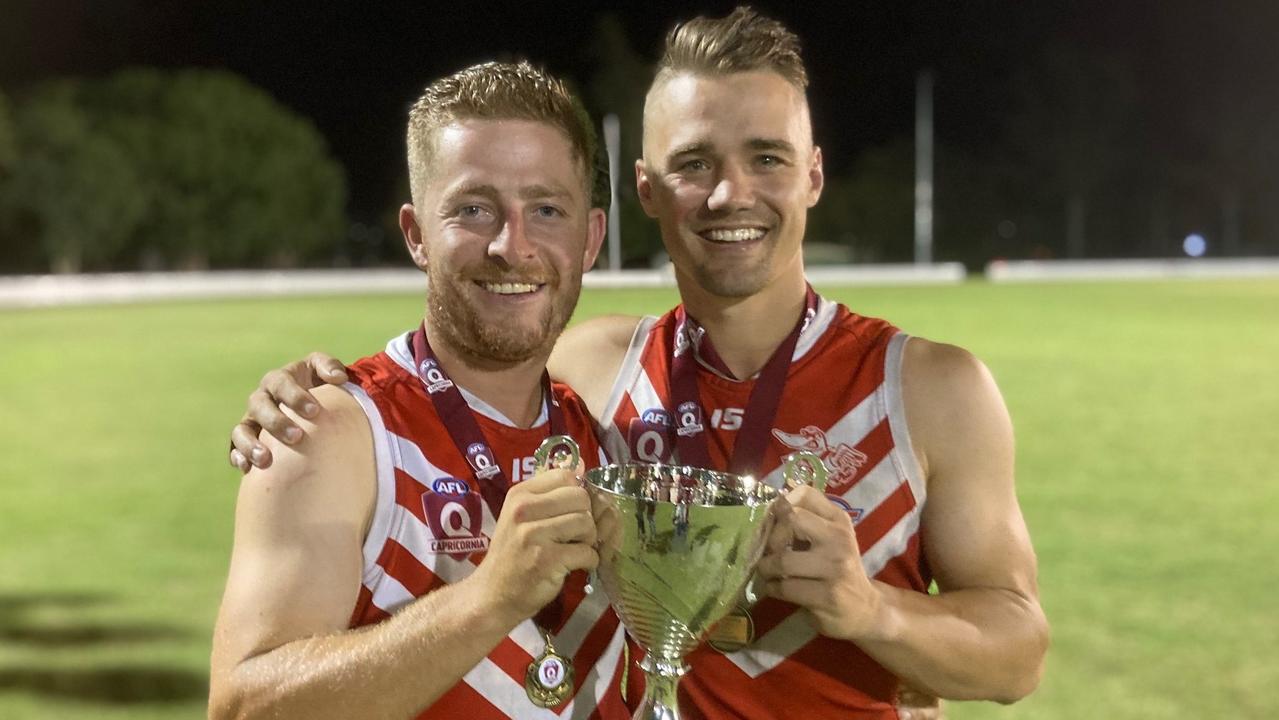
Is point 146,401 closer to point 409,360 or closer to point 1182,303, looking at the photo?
point 409,360

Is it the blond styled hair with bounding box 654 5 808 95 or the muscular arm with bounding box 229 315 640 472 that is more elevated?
the blond styled hair with bounding box 654 5 808 95

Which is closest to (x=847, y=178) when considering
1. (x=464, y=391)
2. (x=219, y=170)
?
(x=219, y=170)

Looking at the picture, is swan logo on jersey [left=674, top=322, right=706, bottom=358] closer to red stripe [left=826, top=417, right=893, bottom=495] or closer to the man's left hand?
red stripe [left=826, top=417, right=893, bottom=495]

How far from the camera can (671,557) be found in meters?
1.85

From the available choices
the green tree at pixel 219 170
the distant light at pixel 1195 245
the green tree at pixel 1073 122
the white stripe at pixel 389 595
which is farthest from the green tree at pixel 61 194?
the distant light at pixel 1195 245

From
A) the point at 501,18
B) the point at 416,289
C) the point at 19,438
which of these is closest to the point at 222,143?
the point at 501,18

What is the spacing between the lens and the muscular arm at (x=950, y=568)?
186cm

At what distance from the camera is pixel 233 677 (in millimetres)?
1967

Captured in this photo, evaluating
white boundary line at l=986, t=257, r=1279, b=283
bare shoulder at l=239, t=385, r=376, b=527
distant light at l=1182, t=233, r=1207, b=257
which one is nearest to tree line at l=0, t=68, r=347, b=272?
white boundary line at l=986, t=257, r=1279, b=283

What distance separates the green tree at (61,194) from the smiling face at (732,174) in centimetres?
4797

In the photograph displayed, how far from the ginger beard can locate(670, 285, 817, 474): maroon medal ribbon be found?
1.40 ft

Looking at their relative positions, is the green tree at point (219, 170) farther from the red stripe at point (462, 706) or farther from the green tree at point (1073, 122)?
the red stripe at point (462, 706)

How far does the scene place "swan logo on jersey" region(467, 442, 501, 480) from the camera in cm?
223

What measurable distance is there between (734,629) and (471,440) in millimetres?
629
